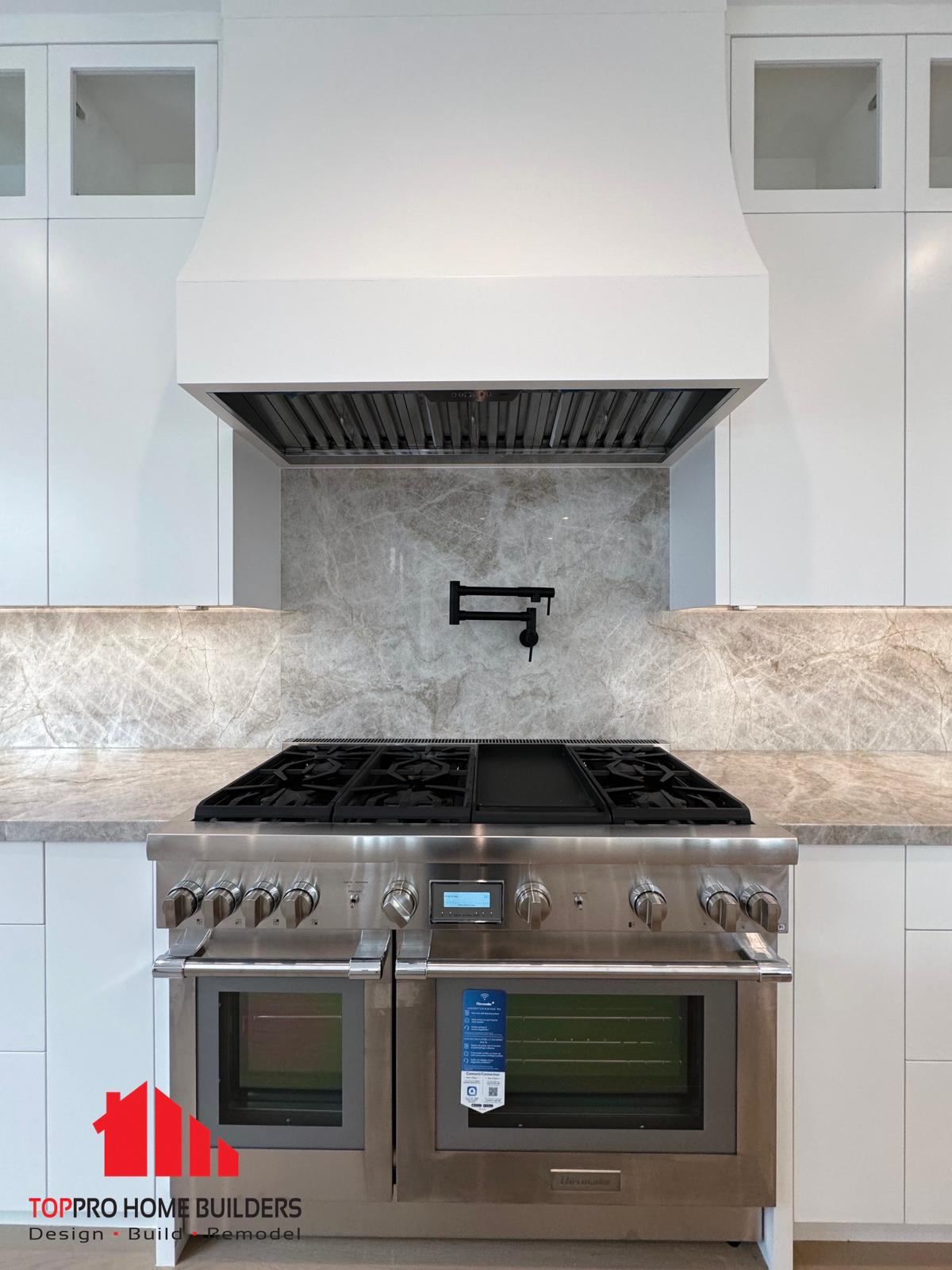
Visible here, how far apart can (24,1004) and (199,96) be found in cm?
200

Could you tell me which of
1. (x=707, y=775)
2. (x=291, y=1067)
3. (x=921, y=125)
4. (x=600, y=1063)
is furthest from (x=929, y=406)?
(x=291, y=1067)

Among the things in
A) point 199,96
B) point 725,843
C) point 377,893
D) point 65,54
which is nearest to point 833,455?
point 725,843

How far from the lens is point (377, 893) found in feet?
4.30

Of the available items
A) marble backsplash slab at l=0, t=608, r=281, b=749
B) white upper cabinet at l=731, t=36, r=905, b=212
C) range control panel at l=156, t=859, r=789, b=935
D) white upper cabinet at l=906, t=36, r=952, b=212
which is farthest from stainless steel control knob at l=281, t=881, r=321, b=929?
white upper cabinet at l=906, t=36, r=952, b=212

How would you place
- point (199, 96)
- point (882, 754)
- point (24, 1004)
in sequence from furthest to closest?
point (882, 754)
point (199, 96)
point (24, 1004)

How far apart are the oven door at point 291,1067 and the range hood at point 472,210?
1120 millimetres

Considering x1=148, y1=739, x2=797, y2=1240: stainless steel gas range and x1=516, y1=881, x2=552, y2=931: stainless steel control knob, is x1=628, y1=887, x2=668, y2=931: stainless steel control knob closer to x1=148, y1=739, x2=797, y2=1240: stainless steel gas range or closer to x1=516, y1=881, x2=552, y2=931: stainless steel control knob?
x1=148, y1=739, x2=797, y2=1240: stainless steel gas range

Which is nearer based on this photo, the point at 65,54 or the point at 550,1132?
the point at 550,1132

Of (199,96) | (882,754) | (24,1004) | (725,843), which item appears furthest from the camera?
(882,754)

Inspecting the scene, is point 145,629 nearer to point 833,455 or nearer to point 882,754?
point 833,455

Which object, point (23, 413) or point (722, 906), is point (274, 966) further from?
point (23, 413)

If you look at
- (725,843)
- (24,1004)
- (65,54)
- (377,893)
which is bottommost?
(24,1004)

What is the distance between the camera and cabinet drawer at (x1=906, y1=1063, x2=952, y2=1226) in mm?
1380

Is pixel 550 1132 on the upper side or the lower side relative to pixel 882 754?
lower
